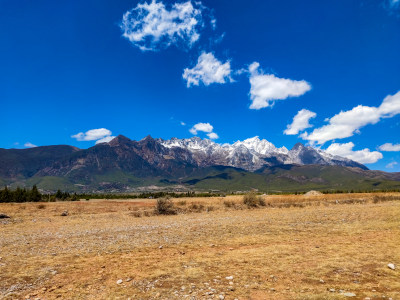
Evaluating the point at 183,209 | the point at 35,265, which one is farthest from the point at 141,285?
the point at 183,209

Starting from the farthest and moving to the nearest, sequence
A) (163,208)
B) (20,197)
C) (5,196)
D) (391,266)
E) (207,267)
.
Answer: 1. (20,197)
2. (5,196)
3. (163,208)
4. (207,267)
5. (391,266)

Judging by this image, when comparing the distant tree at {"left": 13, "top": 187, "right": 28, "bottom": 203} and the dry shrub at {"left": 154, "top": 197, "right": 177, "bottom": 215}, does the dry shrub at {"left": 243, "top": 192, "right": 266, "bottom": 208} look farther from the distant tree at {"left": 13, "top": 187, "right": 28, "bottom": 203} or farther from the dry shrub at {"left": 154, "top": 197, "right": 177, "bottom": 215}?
the distant tree at {"left": 13, "top": 187, "right": 28, "bottom": 203}

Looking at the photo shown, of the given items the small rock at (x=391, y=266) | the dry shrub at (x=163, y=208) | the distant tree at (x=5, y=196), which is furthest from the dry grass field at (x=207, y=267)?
the distant tree at (x=5, y=196)

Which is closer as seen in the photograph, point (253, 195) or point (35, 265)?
point (35, 265)

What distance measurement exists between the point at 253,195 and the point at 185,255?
131 ft

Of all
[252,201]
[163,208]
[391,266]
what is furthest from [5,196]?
[391,266]

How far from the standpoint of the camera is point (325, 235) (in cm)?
1747

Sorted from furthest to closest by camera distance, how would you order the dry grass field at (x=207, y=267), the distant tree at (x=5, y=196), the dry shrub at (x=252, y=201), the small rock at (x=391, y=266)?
the distant tree at (x=5, y=196) < the dry shrub at (x=252, y=201) < the small rock at (x=391, y=266) < the dry grass field at (x=207, y=267)

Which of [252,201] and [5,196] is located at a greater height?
[252,201]

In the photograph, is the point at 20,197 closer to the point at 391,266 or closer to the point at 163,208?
the point at 163,208

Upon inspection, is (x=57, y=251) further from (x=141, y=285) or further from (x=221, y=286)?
(x=221, y=286)

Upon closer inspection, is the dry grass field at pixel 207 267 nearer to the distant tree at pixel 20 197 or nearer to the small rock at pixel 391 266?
the small rock at pixel 391 266

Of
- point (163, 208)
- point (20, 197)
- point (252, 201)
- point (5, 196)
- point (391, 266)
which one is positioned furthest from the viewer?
point (20, 197)

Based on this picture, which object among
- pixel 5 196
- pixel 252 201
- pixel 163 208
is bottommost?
pixel 5 196
